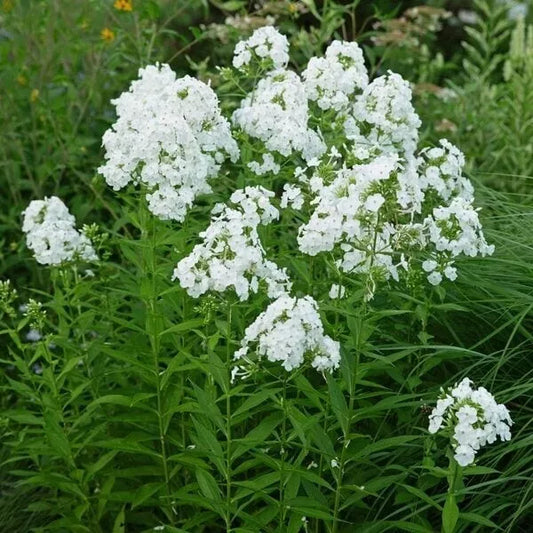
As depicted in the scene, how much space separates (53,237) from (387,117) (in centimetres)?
113

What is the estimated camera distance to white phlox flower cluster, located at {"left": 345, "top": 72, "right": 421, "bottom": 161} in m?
3.51

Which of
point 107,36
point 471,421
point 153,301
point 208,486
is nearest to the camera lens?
point 471,421

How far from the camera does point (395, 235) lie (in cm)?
305

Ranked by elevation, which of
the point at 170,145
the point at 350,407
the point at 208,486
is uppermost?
the point at 170,145

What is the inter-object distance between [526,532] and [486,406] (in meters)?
0.90

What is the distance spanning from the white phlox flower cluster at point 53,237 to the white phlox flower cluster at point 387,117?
0.96m

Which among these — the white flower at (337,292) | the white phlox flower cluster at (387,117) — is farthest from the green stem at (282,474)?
the white phlox flower cluster at (387,117)

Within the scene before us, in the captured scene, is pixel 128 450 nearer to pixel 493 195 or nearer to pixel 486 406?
pixel 486 406

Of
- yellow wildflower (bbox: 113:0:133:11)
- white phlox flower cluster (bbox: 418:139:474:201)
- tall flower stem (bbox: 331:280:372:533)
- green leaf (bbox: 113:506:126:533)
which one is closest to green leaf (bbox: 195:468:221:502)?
tall flower stem (bbox: 331:280:372:533)

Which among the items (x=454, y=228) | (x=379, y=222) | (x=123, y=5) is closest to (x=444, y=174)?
(x=454, y=228)

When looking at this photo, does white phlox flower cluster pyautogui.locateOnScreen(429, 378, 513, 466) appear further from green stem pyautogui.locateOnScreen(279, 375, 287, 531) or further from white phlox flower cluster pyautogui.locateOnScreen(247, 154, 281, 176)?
white phlox flower cluster pyautogui.locateOnScreen(247, 154, 281, 176)

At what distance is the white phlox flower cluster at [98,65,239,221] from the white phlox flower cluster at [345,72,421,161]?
1.41ft

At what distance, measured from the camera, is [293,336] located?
2.67 m

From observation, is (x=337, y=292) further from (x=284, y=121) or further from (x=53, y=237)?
(x=53, y=237)
